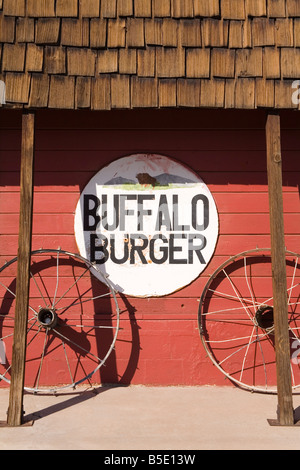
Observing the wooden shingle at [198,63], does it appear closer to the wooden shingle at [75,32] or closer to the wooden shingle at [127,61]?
the wooden shingle at [127,61]

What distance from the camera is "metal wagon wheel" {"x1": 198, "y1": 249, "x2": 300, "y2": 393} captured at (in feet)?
21.4

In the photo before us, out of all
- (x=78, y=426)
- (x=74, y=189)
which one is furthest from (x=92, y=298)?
(x=78, y=426)

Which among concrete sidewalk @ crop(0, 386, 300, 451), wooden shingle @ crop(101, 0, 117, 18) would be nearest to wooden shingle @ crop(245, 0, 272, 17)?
wooden shingle @ crop(101, 0, 117, 18)

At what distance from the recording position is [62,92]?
574cm

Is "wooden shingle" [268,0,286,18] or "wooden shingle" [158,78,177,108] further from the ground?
"wooden shingle" [268,0,286,18]

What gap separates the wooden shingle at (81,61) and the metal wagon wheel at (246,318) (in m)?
2.43

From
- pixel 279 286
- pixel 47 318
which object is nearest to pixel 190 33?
pixel 279 286

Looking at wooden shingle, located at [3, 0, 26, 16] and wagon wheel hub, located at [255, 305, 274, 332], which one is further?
wagon wheel hub, located at [255, 305, 274, 332]

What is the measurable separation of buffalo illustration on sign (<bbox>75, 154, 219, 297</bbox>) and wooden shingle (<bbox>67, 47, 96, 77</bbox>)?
121 cm

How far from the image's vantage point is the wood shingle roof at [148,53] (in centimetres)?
575

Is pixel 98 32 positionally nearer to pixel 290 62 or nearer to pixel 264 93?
pixel 264 93

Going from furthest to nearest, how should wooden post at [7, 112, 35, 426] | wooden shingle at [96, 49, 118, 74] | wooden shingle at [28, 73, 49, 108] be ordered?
wooden shingle at [96, 49, 118, 74]
wooden shingle at [28, 73, 49, 108]
wooden post at [7, 112, 35, 426]

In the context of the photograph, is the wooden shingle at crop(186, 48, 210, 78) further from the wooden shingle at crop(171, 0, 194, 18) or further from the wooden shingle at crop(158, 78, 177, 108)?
the wooden shingle at crop(171, 0, 194, 18)

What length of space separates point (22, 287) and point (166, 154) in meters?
2.32
